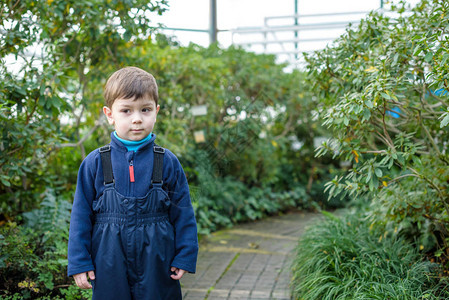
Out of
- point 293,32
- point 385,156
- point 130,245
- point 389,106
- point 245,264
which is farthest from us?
point 293,32

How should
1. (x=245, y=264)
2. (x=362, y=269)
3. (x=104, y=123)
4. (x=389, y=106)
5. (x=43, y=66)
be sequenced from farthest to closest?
(x=104, y=123) < (x=245, y=264) < (x=43, y=66) < (x=389, y=106) < (x=362, y=269)

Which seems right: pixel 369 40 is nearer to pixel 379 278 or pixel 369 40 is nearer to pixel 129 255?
pixel 379 278

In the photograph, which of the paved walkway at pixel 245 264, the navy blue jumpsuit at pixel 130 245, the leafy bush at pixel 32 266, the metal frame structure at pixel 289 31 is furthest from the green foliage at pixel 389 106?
the metal frame structure at pixel 289 31

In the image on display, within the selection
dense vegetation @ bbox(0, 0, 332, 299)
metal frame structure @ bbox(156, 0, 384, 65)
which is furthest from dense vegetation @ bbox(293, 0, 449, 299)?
metal frame structure @ bbox(156, 0, 384, 65)

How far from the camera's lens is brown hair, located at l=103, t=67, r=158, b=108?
2.02 metres

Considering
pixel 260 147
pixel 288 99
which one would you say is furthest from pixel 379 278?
pixel 288 99

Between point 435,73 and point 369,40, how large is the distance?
0.95 meters

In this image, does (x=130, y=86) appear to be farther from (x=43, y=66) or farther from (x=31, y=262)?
(x=43, y=66)

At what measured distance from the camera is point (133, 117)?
2020 mm

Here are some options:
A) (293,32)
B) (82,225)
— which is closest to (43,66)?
(82,225)

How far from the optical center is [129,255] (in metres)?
1.95

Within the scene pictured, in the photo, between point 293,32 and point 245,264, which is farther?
point 293,32

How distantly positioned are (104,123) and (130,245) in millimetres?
3465

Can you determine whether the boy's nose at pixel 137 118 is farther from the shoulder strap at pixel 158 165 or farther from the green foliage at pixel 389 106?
the green foliage at pixel 389 106
